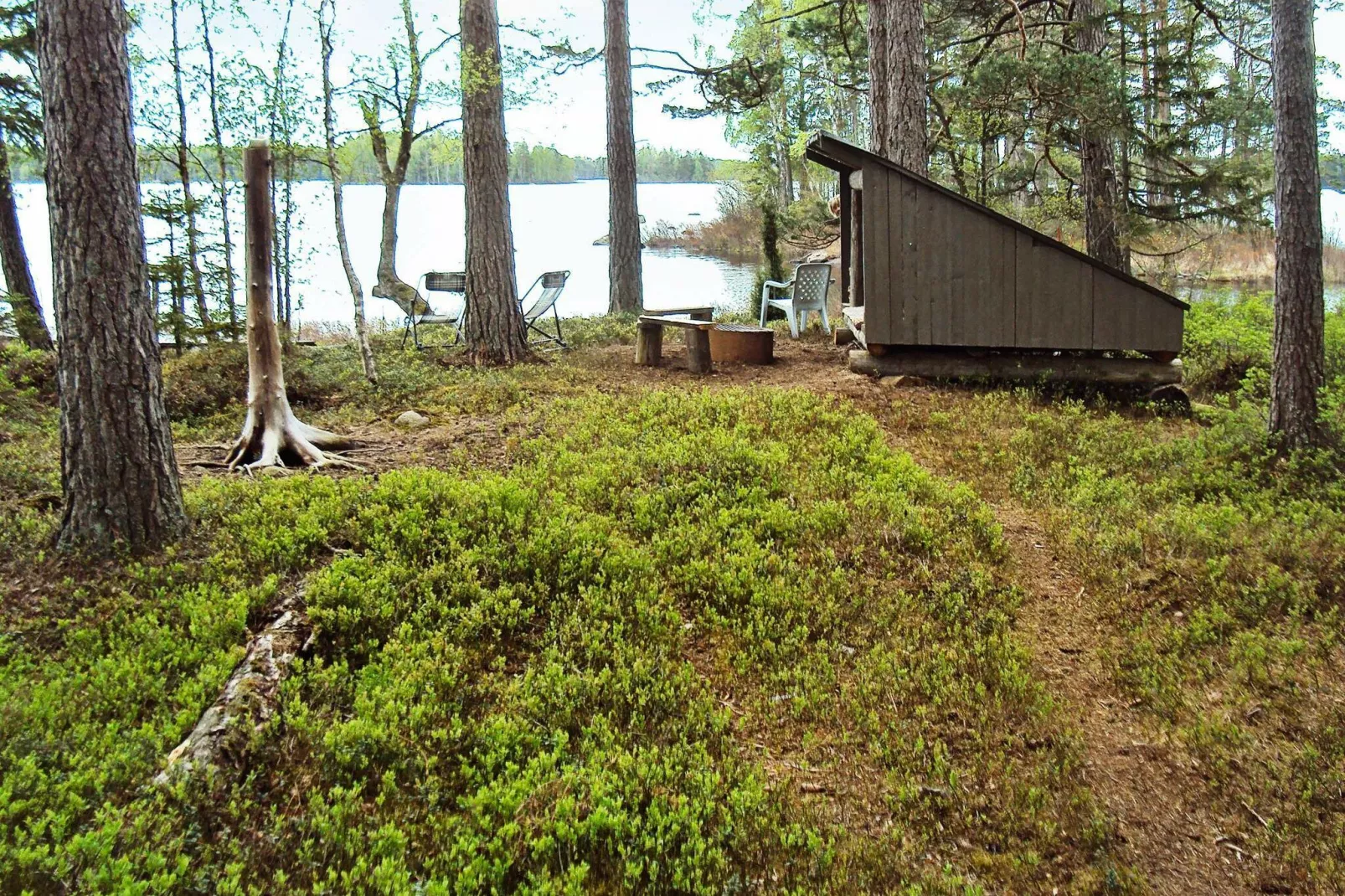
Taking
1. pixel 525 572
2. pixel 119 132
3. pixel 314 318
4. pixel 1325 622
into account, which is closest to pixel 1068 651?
pixel 1325 622

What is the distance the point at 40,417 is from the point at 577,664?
604cm

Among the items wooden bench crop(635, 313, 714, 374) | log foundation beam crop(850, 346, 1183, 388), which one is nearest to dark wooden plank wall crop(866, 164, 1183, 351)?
log foundation beam crop(850, 346, 1183, 388)

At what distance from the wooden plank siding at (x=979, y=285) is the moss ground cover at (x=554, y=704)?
3.38m

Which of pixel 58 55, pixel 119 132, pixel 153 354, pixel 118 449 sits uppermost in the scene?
pixel 58 55

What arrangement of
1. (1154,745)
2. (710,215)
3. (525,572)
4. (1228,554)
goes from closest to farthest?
1. (1154,745)
2. (525,572)
3. (1228,554)
4. (710,215)

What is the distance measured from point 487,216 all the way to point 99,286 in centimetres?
613

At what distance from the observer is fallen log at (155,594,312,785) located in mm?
3096

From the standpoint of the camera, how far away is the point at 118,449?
428 cm

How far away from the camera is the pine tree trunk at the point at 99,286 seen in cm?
414

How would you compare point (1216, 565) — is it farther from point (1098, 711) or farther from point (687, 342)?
Answer: point (687, 342)

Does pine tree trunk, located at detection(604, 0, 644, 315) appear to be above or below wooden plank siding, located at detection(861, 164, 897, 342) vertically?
above

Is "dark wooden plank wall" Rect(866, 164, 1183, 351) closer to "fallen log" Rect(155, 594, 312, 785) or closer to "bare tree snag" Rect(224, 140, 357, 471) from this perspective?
"bare tree snag" Rect(224, 140, 357, 471)

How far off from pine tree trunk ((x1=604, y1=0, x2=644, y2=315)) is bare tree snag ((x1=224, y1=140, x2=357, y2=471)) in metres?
8.88

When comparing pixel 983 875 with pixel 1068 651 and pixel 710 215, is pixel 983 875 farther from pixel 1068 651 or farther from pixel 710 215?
pixel 710 215
